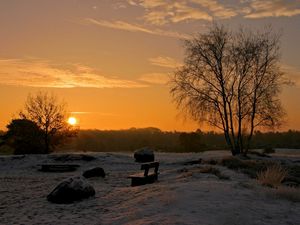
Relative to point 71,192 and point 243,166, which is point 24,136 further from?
point 71,192

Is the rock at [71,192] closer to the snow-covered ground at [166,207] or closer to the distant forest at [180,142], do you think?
the snow-covered ground at [166,207]

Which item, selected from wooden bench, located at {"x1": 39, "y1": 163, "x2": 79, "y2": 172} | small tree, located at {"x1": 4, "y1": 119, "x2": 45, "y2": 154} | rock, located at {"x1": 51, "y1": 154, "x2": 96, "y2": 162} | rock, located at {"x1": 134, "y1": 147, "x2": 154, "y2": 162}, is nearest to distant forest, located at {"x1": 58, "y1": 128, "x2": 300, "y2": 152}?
small tree, located at {"x1": 4, "y1": 119, "x2": 45, "y2": 154}

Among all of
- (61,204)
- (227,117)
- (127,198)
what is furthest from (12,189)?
(227,117)

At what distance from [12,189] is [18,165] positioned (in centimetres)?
1174

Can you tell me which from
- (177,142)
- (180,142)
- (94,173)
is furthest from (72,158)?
(177,142)

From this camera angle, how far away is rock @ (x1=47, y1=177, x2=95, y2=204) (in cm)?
1298

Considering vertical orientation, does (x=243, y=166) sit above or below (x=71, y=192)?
above

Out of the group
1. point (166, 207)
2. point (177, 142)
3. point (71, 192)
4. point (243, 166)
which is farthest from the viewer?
point (177, 142)

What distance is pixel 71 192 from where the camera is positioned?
13.1 metres

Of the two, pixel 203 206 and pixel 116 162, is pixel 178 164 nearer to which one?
pixel 116 162

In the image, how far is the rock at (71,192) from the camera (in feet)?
42.6

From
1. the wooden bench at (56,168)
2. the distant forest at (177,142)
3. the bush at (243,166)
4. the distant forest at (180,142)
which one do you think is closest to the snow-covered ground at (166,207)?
the bush at (243,166)

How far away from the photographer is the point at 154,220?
8781 millimetres

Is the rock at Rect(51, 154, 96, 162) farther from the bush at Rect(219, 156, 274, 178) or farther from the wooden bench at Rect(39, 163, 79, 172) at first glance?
the bush at Rect(219, 156, 274, 178)
